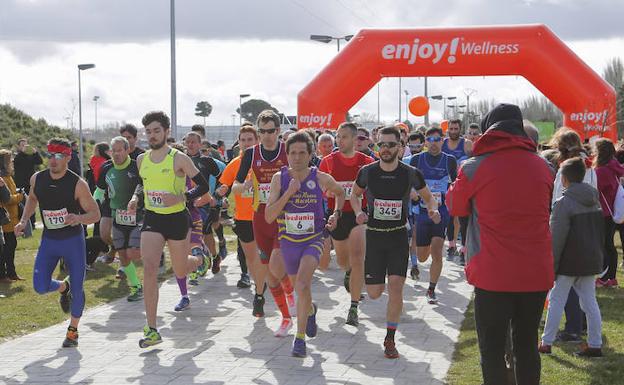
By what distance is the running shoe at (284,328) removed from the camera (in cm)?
748

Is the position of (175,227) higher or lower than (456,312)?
higher

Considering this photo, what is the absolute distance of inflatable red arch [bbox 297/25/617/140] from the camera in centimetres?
1714

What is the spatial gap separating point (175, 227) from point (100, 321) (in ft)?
5.66

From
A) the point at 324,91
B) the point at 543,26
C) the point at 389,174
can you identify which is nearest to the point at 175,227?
the point at 389,174

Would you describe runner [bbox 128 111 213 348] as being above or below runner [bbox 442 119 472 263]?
below

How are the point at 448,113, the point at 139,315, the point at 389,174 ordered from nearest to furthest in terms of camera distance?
the point at 389,174
the point at 139,315
the point at 448,113

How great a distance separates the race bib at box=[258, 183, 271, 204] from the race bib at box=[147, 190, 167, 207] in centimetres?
102

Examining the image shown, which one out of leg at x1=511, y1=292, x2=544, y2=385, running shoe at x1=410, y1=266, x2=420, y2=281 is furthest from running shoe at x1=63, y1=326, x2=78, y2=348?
running shoe at x1=410, y1=266, x2=420, y2=281

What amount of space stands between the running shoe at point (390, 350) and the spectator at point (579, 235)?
1.26 metres

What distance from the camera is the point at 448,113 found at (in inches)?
3268

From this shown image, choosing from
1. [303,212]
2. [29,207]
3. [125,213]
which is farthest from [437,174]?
[29,207]

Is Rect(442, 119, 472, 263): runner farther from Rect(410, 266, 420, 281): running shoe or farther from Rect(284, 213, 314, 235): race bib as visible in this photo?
Rect(284, 213, 314, 235): race bib

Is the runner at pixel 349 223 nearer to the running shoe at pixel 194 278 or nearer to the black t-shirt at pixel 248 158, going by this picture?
the black t-shirt at pixel 248 158

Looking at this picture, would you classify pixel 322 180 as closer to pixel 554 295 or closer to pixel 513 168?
pixel 554 295
